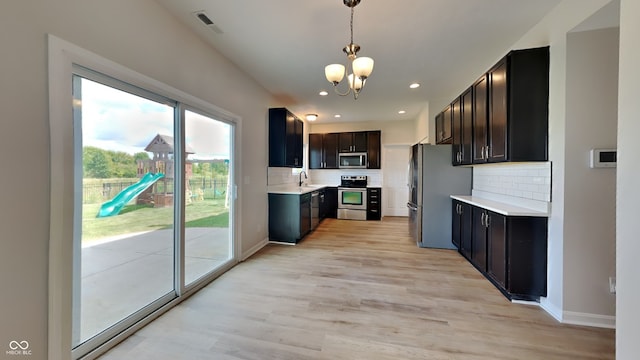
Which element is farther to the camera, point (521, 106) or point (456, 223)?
point (456, 223)

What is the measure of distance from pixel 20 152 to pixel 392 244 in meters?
4.29

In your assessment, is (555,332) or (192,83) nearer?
(555,332)

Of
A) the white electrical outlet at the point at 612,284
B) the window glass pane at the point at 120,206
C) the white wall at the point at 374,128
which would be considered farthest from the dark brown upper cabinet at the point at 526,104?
the white wall at the point at 374,128

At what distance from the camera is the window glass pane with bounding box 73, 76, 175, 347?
65.2 inches

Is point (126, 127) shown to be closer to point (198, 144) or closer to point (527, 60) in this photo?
point (198, 144)

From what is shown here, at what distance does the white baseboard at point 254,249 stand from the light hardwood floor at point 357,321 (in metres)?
0.32

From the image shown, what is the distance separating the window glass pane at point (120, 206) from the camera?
5.43 ft

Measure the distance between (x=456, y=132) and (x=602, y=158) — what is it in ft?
5.94

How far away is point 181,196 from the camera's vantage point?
2.40m

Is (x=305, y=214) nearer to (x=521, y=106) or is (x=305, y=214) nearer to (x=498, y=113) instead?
(x=498, y=113)

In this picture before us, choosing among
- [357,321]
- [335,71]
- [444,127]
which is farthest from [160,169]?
[444,127]

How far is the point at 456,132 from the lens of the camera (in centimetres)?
363

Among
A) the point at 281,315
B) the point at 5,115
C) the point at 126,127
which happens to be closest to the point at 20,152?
the point at 5,115

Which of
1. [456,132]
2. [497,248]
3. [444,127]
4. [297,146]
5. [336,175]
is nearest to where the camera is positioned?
[497,248]
